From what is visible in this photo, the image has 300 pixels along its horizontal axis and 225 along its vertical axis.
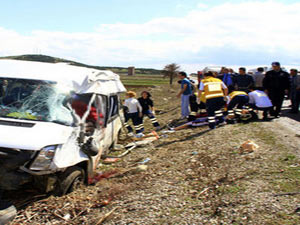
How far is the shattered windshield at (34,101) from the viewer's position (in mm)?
4949

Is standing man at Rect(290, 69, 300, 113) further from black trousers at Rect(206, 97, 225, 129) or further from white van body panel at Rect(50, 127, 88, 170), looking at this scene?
white van body panel at Rect(50, 127, 88, 170)

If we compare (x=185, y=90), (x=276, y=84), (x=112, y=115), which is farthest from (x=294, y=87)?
(x=112, y=115)

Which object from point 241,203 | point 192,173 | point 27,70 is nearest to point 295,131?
point 192,173

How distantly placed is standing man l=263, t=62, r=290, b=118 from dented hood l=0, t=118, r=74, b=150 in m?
7.87

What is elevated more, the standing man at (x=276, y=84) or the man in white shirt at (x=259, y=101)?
the standing man at (x=276, y=84)

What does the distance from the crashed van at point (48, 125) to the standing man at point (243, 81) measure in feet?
21.0

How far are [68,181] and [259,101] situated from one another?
24.3 feet

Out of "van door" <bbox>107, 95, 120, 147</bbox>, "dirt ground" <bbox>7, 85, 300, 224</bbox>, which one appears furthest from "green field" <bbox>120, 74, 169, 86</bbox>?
"dirt ground" <bbox>7, 85, 300, 224</bbox>

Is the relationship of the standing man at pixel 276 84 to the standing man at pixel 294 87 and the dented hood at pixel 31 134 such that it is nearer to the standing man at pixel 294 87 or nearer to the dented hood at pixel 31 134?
the standing man at pixel 294 87

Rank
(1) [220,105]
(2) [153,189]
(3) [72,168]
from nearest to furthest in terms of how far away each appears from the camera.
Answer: (3) [72,168] < (2) [153,189] < (1) [220,105]

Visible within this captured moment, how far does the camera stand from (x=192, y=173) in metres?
5.98

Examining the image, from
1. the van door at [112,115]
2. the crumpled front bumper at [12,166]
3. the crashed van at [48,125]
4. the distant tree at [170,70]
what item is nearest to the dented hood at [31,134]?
the crashed van at [48,125]

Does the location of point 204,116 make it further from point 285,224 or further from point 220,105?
point 285,224

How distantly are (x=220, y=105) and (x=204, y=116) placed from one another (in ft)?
5.25
